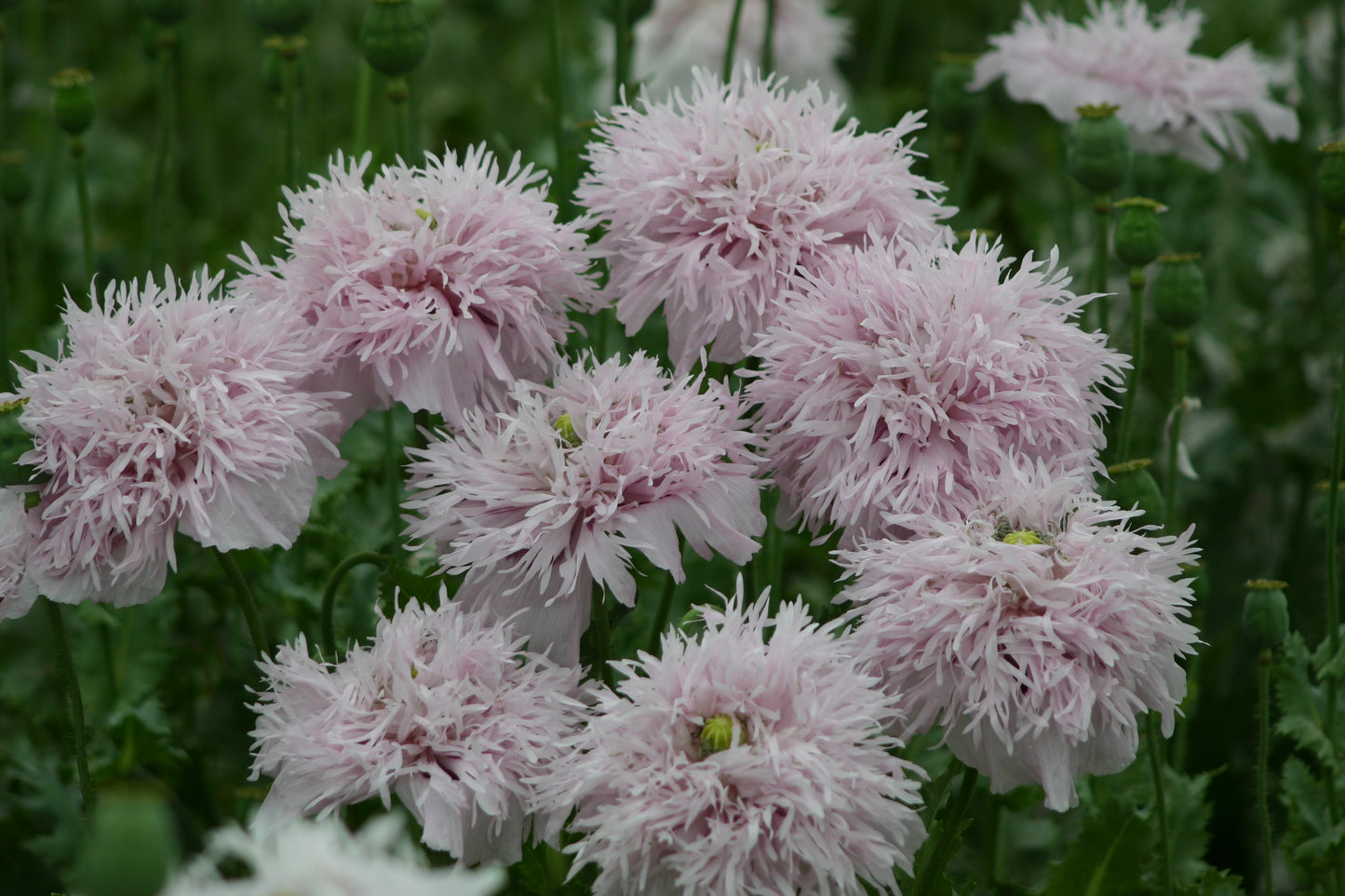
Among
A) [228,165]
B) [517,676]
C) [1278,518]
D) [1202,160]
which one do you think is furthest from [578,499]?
[228,165]

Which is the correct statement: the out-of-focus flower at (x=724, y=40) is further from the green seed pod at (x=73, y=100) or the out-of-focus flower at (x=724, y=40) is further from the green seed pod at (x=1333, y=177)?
the green seed pod at (x=1333, y=177)

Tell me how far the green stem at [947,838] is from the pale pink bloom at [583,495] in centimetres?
20

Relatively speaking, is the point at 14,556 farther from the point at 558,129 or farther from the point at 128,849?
the point at 558,129

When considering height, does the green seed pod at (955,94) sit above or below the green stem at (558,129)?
above

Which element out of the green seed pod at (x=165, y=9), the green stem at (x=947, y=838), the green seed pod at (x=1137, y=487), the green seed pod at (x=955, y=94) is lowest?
the green stem at (x=947, y=838)

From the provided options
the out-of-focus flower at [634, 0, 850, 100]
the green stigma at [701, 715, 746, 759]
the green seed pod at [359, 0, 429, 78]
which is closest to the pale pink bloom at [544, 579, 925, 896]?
the green stigma at [701, 715, 746, 759]

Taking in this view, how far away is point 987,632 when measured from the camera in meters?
0.81

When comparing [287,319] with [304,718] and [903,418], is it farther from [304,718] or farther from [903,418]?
[903,418]

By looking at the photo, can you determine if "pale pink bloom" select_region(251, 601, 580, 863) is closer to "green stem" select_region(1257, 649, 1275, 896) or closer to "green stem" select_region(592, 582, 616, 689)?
"green stem" select_region(592, 582, 616, 689)

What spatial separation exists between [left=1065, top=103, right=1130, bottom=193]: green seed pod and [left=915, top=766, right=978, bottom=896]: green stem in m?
0.53

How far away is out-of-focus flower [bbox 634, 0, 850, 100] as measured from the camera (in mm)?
2582

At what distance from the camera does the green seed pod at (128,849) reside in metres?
0.48

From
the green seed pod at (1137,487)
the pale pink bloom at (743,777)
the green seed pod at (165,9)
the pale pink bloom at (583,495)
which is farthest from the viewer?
the green seed pod at (165,9)

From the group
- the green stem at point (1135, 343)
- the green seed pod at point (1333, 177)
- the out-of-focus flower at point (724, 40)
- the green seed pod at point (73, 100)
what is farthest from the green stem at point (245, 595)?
the out-of-focus flower at point (724, 40)
